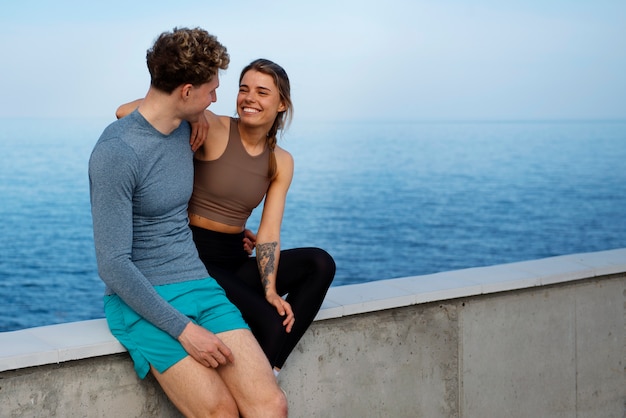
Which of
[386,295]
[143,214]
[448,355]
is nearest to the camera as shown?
[143,214]

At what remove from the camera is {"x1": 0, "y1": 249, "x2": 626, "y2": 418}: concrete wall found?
2.36m

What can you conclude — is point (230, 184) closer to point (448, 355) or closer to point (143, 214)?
point (143, 214)

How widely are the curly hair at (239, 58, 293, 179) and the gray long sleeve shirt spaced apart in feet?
1.04

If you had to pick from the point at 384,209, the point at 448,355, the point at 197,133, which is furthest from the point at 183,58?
the point at 384,209

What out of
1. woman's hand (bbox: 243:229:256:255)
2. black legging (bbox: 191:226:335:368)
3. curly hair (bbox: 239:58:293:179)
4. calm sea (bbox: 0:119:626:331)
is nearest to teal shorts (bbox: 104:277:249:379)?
black legging (bbox: 191:226:335:368)

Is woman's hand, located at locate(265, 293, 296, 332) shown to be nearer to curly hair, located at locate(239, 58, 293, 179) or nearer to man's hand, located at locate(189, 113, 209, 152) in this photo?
curly hair, located at locate(239, 58, 293, 179)

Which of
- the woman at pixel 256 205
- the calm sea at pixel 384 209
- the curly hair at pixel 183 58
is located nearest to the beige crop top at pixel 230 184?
the woman at pixel 256 205

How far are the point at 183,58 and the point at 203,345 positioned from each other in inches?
28.3

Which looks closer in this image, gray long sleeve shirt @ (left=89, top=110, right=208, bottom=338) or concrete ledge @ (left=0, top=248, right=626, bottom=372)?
gray long sleeve shirt @ (left=89, top=110, right=208, bottom=338)

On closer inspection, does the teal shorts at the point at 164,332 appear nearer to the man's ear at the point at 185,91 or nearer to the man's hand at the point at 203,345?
the man's hand at the point at 203,345

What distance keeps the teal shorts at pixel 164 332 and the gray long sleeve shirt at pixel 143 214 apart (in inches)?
1.3

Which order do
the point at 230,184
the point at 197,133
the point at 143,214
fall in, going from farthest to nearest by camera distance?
the point at 230,184 → the point at 197,133 → the point at 143,214

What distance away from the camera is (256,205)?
101 inches

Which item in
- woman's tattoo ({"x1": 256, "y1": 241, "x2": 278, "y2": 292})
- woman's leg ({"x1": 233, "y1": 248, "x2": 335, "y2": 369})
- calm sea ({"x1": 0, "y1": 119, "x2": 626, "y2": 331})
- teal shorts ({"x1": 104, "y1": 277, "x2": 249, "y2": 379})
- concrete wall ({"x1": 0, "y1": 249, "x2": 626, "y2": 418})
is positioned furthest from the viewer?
calm sea ({"x1": 0, "y1": 119, "x2": 626, "y2": 331})
